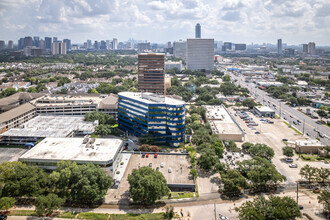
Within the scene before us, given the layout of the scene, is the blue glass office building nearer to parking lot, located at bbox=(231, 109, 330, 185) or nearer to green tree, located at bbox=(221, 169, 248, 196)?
parking lot, located at bbox=(231, 109, 330, 185)

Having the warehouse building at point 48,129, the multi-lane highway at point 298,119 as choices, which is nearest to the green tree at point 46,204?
the warehouse building at point 48,129

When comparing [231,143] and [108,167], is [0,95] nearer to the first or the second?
[108,167]

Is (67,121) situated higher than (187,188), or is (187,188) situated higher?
(67,121)

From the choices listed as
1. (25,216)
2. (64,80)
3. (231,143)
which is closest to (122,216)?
(25,216)

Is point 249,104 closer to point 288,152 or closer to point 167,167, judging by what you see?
point 288,152

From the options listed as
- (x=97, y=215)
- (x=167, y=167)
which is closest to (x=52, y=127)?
(x=167, y=167)

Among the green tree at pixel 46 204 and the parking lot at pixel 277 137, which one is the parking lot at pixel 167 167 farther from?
the parking lot at pixel 277 137
